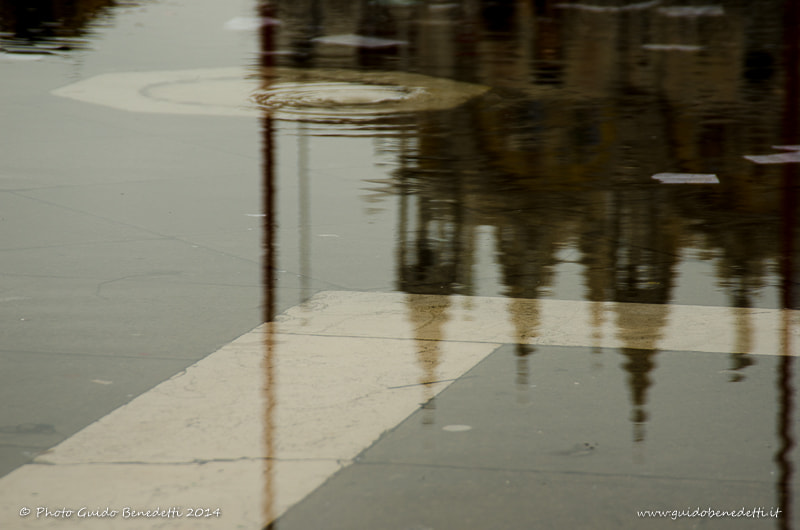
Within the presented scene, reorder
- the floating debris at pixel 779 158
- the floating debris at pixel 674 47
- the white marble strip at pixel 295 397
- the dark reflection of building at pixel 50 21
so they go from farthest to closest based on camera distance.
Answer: the floating debris at pixel 674 47 → the dark reflection of building at pixel 50 21 → the floating debris at pixel 779 158 → the white marble strip at pixel 295 397

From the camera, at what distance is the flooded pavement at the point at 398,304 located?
409 centimetres

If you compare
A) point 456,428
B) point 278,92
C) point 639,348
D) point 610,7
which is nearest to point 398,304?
point 639,348

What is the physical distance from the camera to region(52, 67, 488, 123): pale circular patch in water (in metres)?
12.8

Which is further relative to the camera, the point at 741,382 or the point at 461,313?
the point at 461,313

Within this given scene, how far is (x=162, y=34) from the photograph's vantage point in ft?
67.2

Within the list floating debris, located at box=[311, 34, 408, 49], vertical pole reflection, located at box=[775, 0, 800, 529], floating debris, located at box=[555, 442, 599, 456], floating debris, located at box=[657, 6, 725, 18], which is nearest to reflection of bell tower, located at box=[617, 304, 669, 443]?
floating debris, located at box=[555, 442, 599, 456]

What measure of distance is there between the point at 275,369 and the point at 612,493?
1.75m

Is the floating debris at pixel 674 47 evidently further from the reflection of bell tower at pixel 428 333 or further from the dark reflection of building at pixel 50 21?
the reflection of bell tower at pixel 428 333

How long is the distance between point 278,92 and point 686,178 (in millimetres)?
5823

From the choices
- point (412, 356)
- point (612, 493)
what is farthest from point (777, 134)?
point (612, 493)

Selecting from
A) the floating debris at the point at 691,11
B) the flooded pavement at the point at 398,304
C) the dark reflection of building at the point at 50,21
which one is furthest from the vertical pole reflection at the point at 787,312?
the floating debris at the point at 691,11

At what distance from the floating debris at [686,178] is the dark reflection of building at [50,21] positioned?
36.9 ft

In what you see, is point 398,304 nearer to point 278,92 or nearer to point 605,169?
point 605,169

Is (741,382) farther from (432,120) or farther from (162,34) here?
(162,34)
